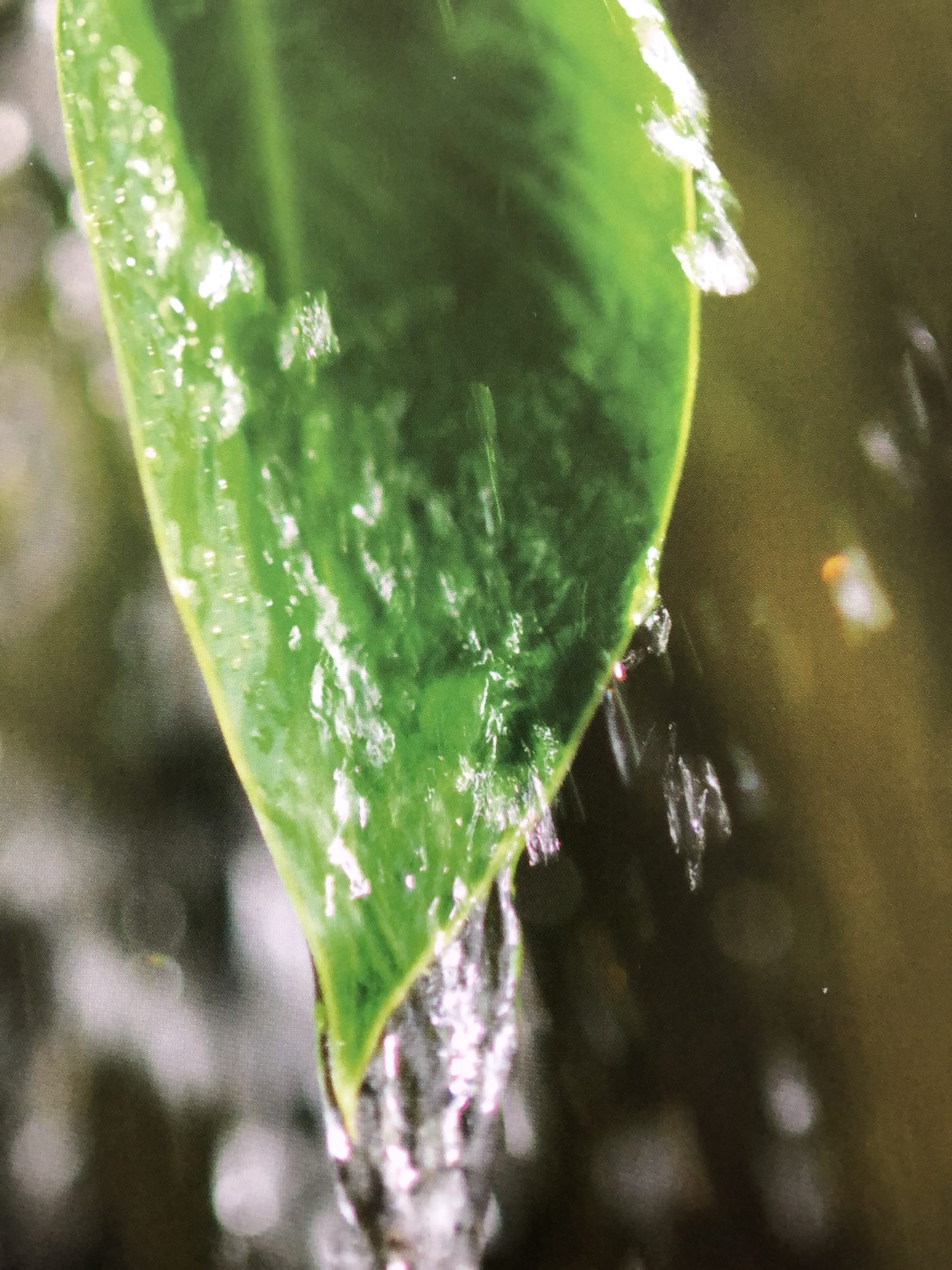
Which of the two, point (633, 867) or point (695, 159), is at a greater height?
point (695, 159)

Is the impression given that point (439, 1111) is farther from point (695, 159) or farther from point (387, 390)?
point (695, 159)

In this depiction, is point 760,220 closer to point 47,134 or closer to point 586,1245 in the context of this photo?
point 47,134

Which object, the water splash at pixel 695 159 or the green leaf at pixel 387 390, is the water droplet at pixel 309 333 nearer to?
the green leaf at pixel 387 390

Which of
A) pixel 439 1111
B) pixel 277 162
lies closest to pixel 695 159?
pixel 277 162

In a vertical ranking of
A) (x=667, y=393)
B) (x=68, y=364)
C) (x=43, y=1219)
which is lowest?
(x=43, y=1219)

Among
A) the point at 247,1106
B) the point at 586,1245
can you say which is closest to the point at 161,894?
the point at 247,1106

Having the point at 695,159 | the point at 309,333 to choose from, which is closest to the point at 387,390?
the point at 309,333

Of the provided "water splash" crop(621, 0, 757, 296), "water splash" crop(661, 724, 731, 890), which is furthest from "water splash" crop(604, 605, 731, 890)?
"water splash" crop(621, 0, 757, 296)
